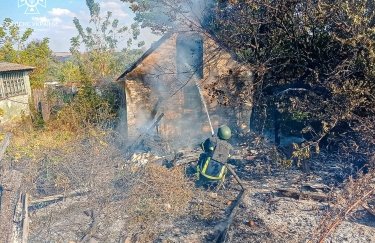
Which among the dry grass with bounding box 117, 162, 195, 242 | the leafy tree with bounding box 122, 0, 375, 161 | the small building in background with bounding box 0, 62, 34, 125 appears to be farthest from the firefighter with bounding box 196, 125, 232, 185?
the small building in background with bounding box 0, 62, 34, 125

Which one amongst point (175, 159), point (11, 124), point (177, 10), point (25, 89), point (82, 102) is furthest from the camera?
point (25, 89)

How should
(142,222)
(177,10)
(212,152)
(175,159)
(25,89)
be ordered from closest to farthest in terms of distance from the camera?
(142,222) → (212,152) → (175,159) → (177,10) → (25,89)

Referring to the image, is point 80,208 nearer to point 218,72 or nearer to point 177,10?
point 177,10

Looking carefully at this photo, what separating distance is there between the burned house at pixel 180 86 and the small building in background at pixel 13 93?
7.28m

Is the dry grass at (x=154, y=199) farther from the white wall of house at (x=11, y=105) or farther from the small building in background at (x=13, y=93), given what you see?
the white wall of house at (x=11, y=105)

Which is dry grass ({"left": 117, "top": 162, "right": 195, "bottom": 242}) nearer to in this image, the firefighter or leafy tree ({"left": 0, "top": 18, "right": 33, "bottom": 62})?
the firefighter

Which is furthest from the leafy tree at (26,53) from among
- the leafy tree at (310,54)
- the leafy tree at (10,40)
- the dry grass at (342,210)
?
the dry grass at (342,210)

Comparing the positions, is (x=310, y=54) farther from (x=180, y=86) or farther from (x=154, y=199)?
(x=154, y=199)

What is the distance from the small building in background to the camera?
55.6ft

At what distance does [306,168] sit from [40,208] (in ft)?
21.1

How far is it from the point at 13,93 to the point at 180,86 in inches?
411

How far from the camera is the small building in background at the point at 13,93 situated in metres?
17.0

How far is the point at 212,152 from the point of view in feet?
24.7

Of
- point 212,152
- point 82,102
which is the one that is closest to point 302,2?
point 212,152
